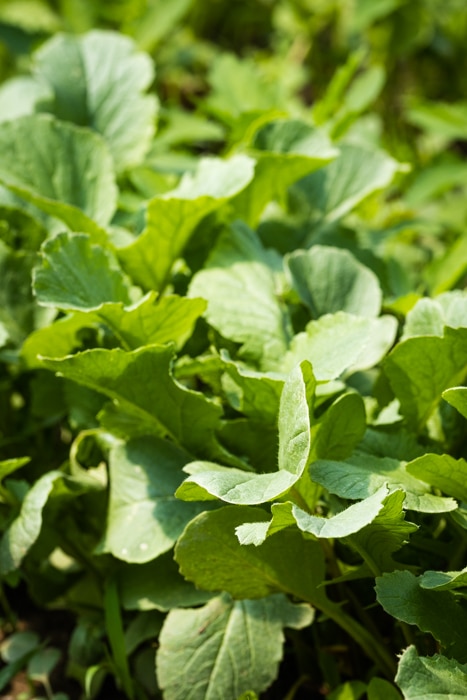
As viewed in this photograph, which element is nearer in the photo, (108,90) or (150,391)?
(150,391)

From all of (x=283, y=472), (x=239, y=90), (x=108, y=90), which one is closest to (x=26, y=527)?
(x=283, y=472)

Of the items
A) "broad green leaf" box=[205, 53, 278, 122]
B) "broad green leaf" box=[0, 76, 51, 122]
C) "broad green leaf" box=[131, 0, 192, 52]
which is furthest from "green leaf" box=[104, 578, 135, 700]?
"broad green leaf" box=[131, 0, 192, 52]

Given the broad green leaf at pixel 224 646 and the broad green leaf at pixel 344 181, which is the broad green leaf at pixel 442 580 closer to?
the broad green leaf at pixel 224 646

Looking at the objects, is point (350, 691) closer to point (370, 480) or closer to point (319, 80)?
point (370, 480)

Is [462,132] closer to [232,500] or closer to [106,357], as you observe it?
[106,357]

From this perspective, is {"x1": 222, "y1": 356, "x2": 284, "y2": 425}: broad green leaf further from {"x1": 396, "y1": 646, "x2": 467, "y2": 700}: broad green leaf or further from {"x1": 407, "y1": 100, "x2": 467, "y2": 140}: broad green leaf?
{"x1": 407, "y1": 100, "x2": 467, "y2": 140}: broad green leaf
